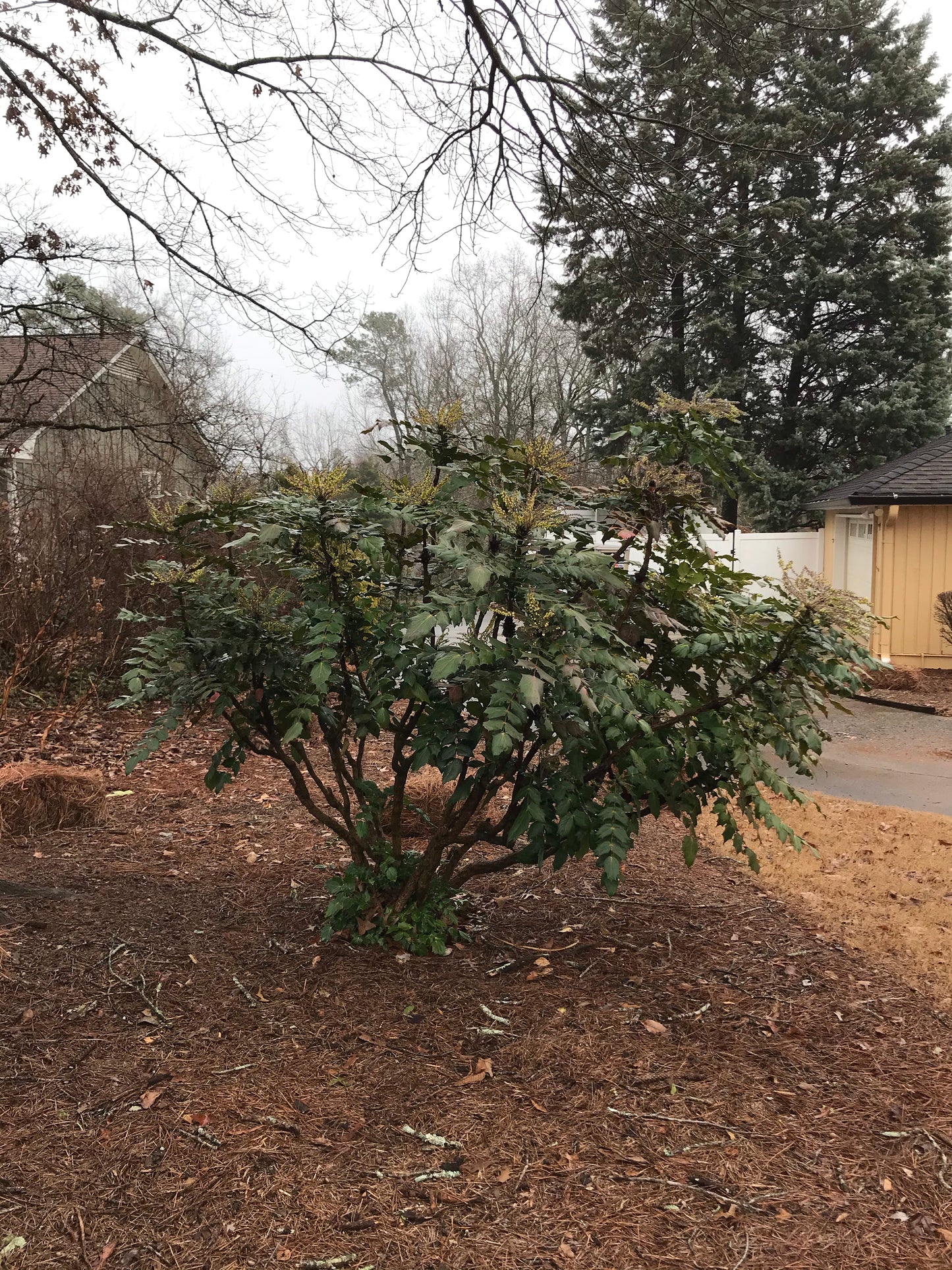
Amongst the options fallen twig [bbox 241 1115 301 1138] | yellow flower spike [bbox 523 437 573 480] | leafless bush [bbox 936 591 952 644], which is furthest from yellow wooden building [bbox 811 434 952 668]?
fallen twig [bbox 241 1115 301 1138]

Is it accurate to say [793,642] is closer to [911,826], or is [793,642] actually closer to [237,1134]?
[237,1134]

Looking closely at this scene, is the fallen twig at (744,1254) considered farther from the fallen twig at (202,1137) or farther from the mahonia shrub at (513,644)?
the fallen twig at (202,1137)

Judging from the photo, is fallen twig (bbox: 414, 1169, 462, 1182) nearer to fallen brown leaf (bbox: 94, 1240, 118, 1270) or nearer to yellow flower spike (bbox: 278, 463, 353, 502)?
fallen brown leaf (bbox: 94, 1240, 118, 1270)

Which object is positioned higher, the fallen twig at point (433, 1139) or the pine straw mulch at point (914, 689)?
the pine straw mulch at point (914, 689)

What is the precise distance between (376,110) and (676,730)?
4.26 m

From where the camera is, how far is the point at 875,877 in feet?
15.5

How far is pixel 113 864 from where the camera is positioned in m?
4.38

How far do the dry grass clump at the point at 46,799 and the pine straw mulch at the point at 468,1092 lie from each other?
1.24 meters

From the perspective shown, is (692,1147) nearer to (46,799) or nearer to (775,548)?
(46,799)

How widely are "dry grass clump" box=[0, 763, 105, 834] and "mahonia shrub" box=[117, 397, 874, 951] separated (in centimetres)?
215

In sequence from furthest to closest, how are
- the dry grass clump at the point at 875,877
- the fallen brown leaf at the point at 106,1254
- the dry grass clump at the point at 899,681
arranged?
the dry grass clump at the point at 899,681
the dry grass clump at the point at 875,877
the fallen brown leaf at the point at 106,1254

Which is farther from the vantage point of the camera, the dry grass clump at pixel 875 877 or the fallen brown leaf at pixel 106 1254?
the dry grass clump at pixel 875 877

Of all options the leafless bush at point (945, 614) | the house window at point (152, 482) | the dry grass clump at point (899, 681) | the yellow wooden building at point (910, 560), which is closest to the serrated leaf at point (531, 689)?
the house window at point (152, 482)

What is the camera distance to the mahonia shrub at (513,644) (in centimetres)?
257
